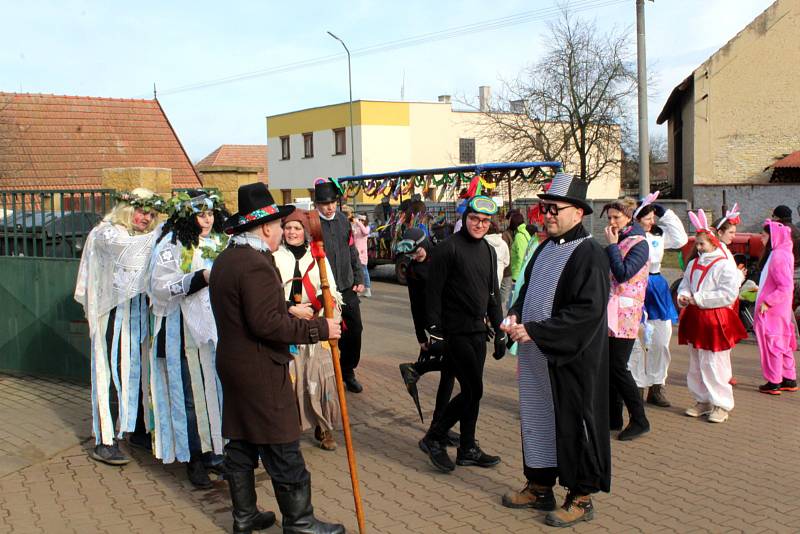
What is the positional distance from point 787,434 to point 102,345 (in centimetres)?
536

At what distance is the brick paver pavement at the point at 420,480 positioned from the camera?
A: 4738 millimetres

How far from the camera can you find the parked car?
7.52m

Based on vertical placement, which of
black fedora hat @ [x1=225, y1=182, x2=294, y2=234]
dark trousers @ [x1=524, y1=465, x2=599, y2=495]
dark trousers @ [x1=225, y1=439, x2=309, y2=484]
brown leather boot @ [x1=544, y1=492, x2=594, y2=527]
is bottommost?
brown leather boot @ [x1=544, y1=492, x2=594, y2=527]

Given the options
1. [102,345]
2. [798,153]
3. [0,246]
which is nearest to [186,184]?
[0,246]

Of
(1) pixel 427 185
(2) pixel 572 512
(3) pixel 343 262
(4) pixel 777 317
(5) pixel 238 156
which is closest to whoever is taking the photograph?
(2) pixel 572 512

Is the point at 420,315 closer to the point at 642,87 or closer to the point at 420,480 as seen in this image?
the point at 420,480

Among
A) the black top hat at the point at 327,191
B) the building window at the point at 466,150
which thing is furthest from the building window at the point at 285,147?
the black top hat at the point at 327,191

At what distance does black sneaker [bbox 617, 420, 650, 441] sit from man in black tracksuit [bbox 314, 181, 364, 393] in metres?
2.59

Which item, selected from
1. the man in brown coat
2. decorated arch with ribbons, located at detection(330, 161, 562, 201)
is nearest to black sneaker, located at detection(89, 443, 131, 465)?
the man in brown coat

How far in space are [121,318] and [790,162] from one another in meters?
24.9

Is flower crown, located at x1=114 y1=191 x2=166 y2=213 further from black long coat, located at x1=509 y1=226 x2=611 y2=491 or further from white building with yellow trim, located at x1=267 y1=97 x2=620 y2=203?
white building with yellow trim, located at x1=267 y1=97 x2=620 y2=203

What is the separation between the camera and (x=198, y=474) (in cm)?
Result: 537

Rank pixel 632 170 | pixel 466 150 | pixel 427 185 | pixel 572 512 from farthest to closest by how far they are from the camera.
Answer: pixel 466 150, pixel 632 170, pixel 427 185, pixel 572 512

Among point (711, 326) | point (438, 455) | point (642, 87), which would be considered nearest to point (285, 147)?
point (642, 87)
